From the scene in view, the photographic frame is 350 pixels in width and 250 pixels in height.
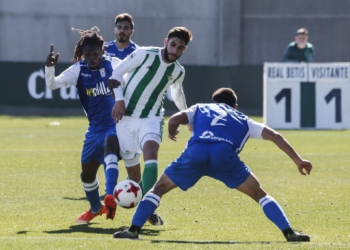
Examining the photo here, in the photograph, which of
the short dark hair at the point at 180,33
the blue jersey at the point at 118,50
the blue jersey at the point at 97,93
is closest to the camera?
the short dark hair at the point at 180,33

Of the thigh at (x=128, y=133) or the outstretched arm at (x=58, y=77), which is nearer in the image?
the thigh at (x=128, y=133)

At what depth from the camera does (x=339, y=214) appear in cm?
866

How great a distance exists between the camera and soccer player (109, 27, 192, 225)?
8.04 meters

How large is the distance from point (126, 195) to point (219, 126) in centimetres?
103

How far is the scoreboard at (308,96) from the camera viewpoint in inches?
763

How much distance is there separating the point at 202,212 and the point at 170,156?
550cm

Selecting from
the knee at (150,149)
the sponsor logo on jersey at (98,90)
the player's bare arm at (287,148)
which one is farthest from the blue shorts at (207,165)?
the sponsor logo on jersey at (98,90)

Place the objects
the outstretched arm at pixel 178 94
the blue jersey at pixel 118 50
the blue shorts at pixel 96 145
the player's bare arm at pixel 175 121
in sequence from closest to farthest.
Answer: the player's bare arm at pixel 175 121 < the blue shorts at pixel 96 145 < the outstretched arm at pixel 178 94 < the blue jersey at pixel 118 50

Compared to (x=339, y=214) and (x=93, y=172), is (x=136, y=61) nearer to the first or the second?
(x=93, y=172)

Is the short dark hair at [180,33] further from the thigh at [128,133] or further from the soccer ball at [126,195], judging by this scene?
the soccer ball at [126,195]

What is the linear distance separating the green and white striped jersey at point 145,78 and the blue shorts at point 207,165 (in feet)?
4.10

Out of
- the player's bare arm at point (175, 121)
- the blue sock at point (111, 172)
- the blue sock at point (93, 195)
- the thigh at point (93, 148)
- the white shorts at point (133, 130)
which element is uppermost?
the player's bare arm at point (175, 121)

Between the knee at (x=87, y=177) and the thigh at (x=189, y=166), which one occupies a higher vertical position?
the thigh at (x=189, y=166)

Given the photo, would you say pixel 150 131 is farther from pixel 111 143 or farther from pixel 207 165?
pixel 207 165
